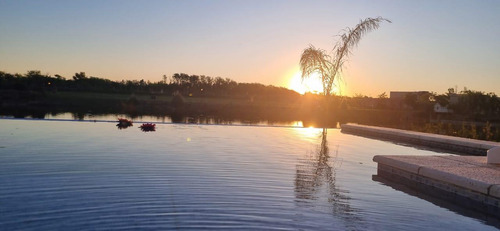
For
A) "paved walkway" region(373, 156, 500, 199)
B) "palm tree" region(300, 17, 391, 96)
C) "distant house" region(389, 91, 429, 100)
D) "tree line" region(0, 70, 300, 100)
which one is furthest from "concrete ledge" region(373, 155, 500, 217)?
"tree line" region(0, 70, 300, 100)

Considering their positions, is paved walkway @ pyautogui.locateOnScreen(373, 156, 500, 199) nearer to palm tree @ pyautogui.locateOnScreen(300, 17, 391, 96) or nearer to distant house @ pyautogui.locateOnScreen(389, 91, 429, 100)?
palm tree @ pyautogui.locateOnScreen(300, 17, 391, 96)

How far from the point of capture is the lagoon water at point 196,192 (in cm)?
424

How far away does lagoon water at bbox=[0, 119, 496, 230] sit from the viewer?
4242mm

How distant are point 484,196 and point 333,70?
412 inches

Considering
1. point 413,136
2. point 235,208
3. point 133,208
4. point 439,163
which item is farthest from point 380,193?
point 413,136

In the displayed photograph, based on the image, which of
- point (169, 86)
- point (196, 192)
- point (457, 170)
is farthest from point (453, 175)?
point (169, 86)

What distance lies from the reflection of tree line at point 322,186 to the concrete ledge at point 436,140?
386 cm

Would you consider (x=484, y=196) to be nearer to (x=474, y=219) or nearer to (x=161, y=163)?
(x=474, y=219)

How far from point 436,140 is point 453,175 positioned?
6.61m

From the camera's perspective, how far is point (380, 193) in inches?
231

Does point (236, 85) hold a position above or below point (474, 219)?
above

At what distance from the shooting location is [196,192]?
17.7ft

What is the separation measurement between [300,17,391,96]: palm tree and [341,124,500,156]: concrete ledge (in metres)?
2.17

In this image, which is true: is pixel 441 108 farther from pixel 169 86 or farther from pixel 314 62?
pixel 169 86
